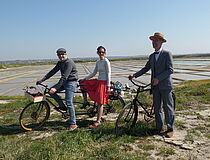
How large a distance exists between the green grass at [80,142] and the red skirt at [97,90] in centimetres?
66

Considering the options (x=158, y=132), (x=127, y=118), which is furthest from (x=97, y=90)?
(x=158, y=132)

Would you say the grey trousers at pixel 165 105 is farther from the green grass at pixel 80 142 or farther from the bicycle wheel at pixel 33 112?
the bicycle wheel at pixel 33 112

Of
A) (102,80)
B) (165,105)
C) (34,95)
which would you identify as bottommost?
(165,105)

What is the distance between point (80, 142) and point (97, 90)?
4.07ft

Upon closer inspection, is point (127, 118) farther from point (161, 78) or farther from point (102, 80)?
point (161, 78)

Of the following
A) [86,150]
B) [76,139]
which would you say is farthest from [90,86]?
[86,150]

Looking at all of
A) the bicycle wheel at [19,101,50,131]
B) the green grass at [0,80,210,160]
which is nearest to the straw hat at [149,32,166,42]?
the green grass at [0,80,210,160]

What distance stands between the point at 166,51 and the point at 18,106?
5.59m

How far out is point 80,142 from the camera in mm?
3316

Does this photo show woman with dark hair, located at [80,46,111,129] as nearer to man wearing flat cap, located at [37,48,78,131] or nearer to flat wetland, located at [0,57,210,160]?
man wearing flat cap, located at [37,48,78,131]

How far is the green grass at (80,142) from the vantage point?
280 centimetres

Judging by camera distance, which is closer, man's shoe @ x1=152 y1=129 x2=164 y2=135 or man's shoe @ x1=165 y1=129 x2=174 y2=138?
man's shoe @ x1=165 y1=129 x2=174 y2=138

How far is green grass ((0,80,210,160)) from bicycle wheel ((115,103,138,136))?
0.13 m

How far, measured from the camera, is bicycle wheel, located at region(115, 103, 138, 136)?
3764 mm
